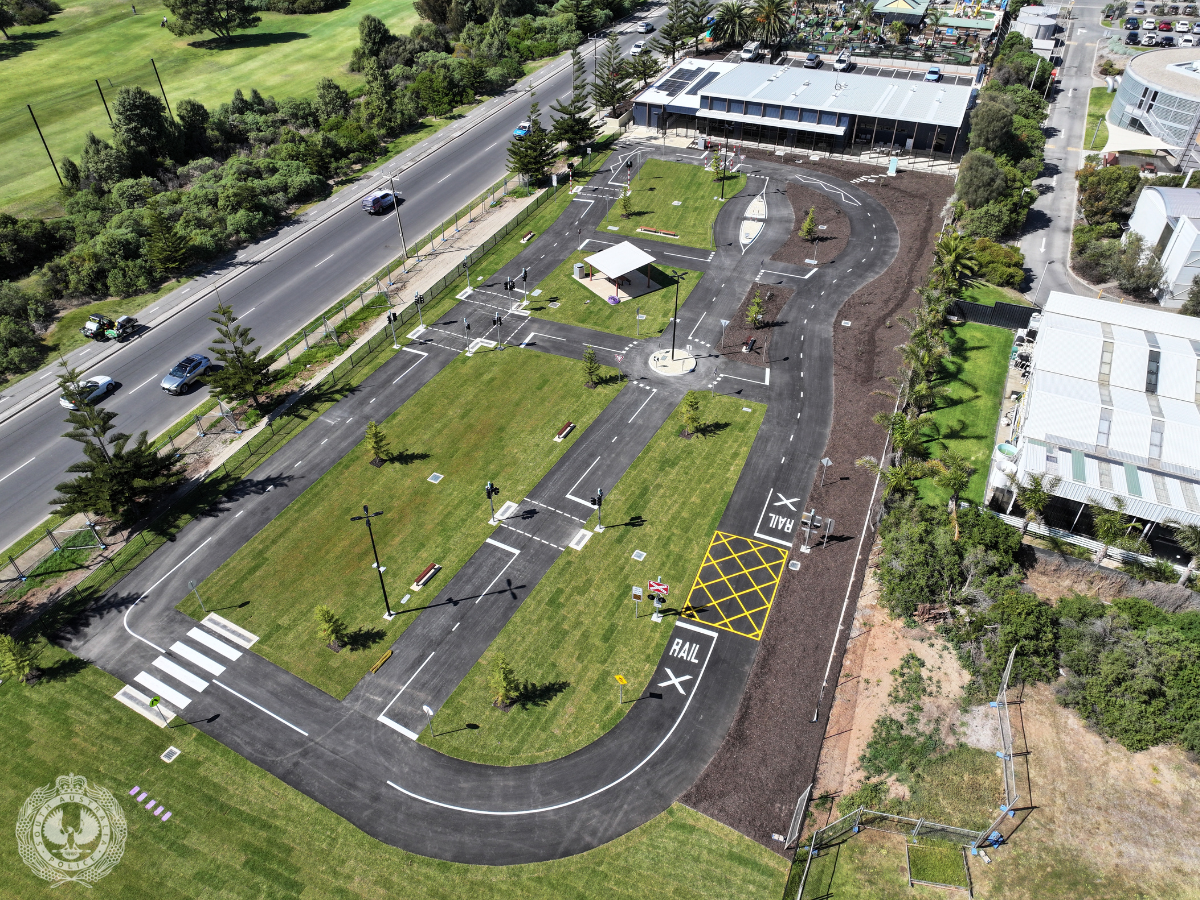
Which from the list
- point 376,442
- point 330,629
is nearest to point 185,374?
point 376,442

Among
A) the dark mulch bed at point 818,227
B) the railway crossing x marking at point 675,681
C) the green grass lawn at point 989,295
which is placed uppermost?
the dark mulch bed at point 818,227

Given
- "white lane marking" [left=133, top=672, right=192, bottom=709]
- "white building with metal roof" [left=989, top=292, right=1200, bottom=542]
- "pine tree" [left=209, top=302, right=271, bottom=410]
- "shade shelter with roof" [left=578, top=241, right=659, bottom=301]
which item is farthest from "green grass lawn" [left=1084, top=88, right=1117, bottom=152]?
"white lane marking" [left=133, top=672, right=192, bottom=709]

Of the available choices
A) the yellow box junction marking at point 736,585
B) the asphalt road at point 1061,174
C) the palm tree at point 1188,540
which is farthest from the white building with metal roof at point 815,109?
the yellow box junction marking at point 736,585

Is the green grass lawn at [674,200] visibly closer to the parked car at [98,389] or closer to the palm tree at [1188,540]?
the palm tree at [1188,540]

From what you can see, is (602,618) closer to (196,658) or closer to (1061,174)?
(196,658)

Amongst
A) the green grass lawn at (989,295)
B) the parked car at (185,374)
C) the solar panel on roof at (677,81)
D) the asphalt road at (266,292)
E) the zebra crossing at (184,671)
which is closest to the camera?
the zebra crossing at (184,671)

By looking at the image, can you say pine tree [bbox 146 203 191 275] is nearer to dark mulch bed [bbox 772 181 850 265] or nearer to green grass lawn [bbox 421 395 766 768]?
green grass lawn [bbox 421 395 766 768]

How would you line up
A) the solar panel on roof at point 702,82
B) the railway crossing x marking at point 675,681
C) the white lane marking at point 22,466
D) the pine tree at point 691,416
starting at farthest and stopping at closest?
the solar panel on roof at point 702,82 < the pine tree at point 691,416 < the white lane marking at point 22,466 < the railway crossing x marking at point 675,681

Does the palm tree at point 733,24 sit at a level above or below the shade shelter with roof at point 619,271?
above

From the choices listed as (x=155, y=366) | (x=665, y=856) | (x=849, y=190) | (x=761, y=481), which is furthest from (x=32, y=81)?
(x=665, y=856)
